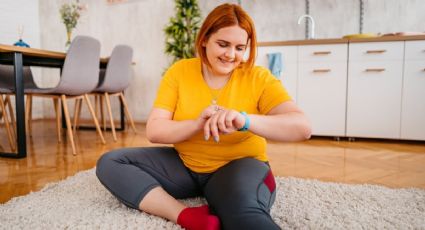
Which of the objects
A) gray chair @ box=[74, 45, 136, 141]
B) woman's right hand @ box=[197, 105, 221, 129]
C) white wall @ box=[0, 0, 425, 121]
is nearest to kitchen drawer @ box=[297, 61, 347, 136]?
white wall @ box=[0, 0, 425, 121]

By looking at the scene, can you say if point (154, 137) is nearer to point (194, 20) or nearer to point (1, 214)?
point (1, 214)

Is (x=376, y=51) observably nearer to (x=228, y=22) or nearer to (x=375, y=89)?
(x=375, y=89)

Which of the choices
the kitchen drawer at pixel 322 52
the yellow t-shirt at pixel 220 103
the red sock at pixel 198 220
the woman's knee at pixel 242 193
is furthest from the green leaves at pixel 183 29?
the red sock at pixel 198 220

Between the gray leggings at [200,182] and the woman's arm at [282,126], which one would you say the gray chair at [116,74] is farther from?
the woman's arm at [282,126]

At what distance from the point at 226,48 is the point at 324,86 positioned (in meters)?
2.18

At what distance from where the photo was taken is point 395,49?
2.78m

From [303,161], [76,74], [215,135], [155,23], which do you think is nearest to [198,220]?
[215,135]

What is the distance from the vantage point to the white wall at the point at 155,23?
3305 millimetres

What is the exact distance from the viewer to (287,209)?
1.21m

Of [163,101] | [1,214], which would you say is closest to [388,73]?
[163,101]

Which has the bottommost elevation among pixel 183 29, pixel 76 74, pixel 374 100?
pixel 374 100

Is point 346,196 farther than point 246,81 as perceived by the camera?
Yes

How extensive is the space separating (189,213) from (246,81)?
0.50 m

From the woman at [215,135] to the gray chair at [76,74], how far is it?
1.41 meters
